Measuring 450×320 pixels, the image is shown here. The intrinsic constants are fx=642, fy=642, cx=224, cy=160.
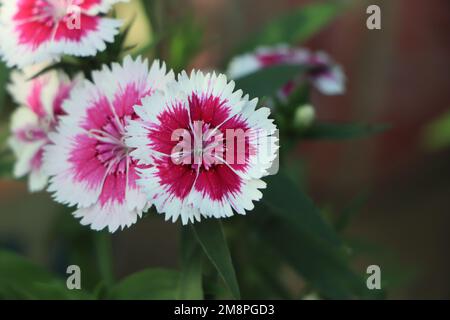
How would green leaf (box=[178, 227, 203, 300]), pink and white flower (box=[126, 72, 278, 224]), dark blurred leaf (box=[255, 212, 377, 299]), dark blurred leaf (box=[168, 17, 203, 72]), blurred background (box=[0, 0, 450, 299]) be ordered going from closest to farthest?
pink and white flower (box=[126, 72, 278, 224]), green leaf (box=[178, 227, 203, 300]), dark blurred leaf (box=[255, 212, 377, 299]), dark blurred leaf (box=[168, 17, 203, 72]), blurred background (box=[0, 0, 450, 299])

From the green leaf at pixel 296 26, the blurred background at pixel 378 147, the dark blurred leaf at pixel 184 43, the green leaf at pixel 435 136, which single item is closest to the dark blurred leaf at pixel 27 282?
the dark blurred leaf at pixel 184 43

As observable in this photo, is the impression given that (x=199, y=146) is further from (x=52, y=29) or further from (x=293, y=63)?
(x=293, y=63)

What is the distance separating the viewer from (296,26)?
1167mm

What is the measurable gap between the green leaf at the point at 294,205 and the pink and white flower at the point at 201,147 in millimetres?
93

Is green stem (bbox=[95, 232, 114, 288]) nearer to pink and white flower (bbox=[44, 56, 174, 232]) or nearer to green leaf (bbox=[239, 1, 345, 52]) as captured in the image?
pink and white flower (bbox=[44, 56, 174, 232])

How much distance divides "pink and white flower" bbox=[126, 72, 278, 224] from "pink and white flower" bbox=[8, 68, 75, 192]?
0.17 m

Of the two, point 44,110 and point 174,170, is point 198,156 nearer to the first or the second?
point 174,170

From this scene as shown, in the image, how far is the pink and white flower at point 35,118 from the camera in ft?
2.50

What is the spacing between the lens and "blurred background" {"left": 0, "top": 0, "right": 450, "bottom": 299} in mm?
1859

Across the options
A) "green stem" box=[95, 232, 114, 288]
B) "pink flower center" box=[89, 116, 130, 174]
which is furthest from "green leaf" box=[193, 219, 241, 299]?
"green stem" box=[95, 232, 114, 288]

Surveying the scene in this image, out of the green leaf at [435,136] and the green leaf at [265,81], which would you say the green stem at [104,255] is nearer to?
the green leaf at [265,81]

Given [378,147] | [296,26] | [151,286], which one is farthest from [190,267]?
[378,147]

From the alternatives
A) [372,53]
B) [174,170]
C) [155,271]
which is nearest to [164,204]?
[174,170]

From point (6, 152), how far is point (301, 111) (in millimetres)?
420
